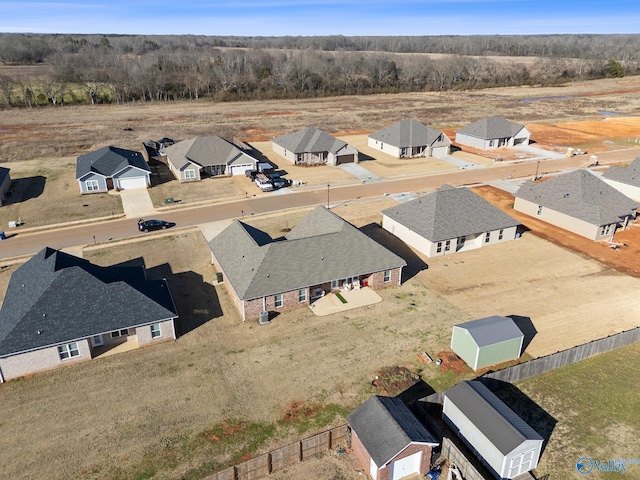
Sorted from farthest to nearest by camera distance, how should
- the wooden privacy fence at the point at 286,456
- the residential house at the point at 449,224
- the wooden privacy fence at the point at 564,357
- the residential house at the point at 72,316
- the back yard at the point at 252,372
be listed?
1. the residential house at the point at 449,224
2. the residential house at the point at 72,316
3. the wooden privacy fence at the point at 564,357
4. the back yard at the point at 252,372
5. the wooden privacy fence at the point at 286,456

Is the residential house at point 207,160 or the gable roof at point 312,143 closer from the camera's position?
the residential house at point 207,160

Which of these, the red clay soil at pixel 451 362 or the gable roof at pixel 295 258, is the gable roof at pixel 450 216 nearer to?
the gable roof at pixel 295 258

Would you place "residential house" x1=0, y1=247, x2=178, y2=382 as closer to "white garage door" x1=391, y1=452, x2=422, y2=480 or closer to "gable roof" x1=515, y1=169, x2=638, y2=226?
"white garage door" x1=391, y1=452, x2=422, y2=480

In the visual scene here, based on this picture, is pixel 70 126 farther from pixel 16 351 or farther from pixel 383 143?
pixel 16 351

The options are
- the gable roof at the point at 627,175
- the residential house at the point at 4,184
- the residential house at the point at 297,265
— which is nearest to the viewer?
the residential house at the point at 297,265

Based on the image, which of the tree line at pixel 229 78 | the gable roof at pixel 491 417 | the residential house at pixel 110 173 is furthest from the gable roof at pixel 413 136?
the tree line at pixel 229 78

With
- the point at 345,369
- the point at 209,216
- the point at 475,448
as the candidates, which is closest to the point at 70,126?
the point at 209,216

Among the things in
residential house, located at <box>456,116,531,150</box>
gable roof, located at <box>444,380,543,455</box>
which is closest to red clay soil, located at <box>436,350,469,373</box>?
gable roof, located at <box>444,380,543,455</box>
